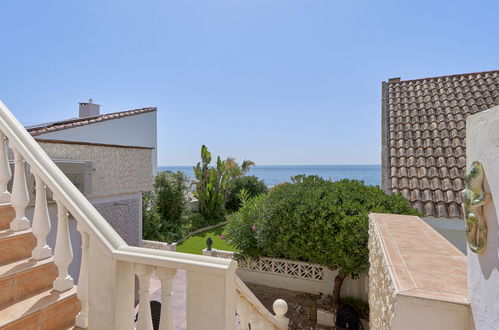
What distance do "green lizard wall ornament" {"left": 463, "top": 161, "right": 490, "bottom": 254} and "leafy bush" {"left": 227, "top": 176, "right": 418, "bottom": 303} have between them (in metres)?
4.57

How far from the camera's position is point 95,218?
209 cm

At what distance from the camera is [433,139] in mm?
6855

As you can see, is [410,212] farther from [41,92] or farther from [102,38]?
[41,92]

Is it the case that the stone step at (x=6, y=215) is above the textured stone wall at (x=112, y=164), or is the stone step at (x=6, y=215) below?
below

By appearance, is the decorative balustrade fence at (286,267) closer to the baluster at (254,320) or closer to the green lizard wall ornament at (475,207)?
the baluster at (254,320)

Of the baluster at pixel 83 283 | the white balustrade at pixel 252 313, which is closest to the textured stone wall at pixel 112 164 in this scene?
the baluster at pixel 83 283

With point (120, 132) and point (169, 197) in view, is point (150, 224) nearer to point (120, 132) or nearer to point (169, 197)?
point (169, 197)

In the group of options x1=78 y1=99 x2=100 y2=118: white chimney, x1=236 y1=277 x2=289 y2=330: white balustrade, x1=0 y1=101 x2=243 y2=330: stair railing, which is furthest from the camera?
x1=78 y1=99 x2=100 y2=118: white chimney

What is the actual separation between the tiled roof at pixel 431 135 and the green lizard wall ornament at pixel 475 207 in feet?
16.4

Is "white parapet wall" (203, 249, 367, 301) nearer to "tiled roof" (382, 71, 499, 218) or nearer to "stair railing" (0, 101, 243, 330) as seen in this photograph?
"tiled roof" (382, 71, 499, 218)

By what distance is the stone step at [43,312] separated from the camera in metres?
2.13

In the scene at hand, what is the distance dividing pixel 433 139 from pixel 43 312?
8.54 meters

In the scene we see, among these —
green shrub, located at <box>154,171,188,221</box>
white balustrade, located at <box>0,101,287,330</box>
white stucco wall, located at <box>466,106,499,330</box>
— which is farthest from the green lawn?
white stucco wall, located at <box>466,106,499,330</box>

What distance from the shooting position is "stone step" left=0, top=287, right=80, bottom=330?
6.98 ft
